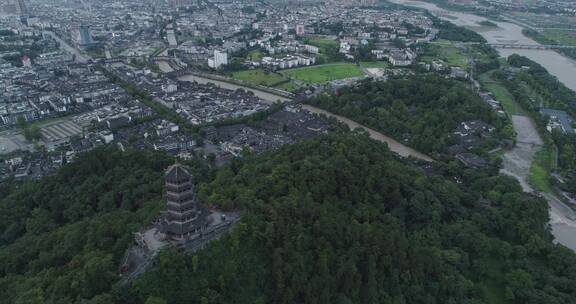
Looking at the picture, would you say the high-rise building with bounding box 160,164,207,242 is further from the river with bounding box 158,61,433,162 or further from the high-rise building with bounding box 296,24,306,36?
the high-rise building with bounding box 296,24,306,36

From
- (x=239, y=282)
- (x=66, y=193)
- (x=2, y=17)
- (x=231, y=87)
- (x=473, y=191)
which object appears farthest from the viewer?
(x=2, y=17)

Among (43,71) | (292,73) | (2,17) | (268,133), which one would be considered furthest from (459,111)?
(2,17)

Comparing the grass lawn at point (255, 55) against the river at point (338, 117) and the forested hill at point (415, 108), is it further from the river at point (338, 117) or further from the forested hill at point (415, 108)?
the forested hill at point (415, 108)

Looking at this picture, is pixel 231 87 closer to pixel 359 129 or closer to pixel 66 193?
pixel 359 129

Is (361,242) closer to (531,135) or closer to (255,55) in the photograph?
(531,135)

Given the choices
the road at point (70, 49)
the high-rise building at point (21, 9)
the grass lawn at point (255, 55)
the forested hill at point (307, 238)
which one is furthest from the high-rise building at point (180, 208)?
the high-rise building at point (21, 9)

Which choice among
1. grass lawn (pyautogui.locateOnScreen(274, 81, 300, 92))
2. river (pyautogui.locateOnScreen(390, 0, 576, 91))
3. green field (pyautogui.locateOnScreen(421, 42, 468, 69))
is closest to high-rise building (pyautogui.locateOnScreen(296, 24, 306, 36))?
green field (pyautogui.locateOnScreen(421, 42, 468, 69))
